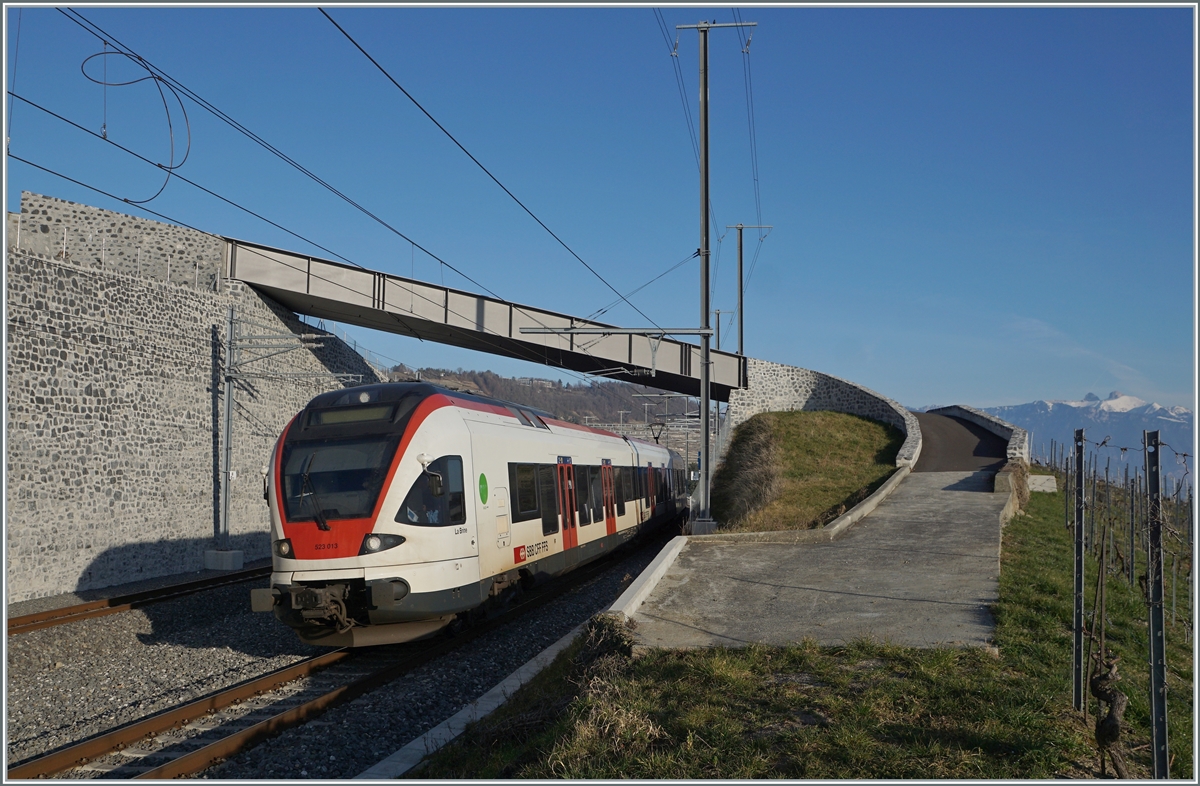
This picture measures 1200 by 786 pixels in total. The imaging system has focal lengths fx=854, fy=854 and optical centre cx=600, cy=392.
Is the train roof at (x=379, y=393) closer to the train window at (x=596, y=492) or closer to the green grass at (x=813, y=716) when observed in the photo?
the green grass at (x=813, y=716)

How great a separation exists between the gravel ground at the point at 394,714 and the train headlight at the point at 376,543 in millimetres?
1462

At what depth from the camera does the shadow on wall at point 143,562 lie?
59.4 feet

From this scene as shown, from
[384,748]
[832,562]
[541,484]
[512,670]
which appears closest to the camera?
[384,748]

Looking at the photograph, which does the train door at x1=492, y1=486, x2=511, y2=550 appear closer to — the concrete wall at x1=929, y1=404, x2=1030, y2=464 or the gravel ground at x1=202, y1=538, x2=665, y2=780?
the gravel ground at x1=202, y1=538, x2=665, y2=780

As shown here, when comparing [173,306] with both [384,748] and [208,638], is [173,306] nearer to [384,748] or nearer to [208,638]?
[208,638]

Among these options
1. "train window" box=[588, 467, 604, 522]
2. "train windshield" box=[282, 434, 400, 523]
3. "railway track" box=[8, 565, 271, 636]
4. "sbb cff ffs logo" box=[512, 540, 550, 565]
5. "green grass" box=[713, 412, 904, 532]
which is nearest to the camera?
"train windshield" box=[282, 434, 400, 523]

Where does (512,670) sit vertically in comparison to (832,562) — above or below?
below

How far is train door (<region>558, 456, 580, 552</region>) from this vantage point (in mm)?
14422

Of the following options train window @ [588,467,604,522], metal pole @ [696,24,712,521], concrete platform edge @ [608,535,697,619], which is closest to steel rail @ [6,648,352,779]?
concrete platform edge @ [608,535,697,619]

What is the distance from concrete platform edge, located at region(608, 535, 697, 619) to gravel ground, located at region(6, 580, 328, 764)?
414 centimetres

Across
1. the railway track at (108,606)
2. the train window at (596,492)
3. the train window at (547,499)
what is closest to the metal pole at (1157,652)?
the train window at (547,499)

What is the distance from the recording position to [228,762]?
22.2 ft

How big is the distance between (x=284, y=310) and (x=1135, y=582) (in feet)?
77.5

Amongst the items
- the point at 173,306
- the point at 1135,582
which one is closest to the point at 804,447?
the point at 1135,582
